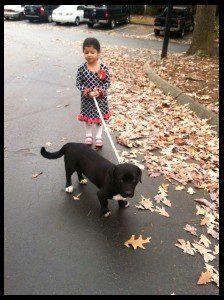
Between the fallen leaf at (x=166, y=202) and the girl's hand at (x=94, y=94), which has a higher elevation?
the girl's hand at (x=94, y=94)

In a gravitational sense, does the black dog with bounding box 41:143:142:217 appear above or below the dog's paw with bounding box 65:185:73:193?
above

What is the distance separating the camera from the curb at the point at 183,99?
24.0 feet

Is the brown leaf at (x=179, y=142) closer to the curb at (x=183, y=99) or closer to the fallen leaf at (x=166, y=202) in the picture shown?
the curb at (x=183, y=99)

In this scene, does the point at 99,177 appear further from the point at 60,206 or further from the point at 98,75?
the point at 98,75

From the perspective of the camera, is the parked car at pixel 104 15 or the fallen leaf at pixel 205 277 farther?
the parked car at pixel 104 15

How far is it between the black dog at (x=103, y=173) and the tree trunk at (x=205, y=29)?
946 centimetres

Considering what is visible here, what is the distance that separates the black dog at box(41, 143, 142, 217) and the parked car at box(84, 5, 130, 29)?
21.7 meters

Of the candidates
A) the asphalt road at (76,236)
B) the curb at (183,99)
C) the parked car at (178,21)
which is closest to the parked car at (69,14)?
the parked car at (178,21)

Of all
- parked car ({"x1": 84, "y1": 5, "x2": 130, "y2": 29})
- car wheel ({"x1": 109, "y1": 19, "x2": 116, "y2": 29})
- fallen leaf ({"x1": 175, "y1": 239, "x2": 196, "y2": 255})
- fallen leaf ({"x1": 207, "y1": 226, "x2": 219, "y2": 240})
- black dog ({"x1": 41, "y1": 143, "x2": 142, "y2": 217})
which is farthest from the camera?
car wheel ({"x1": 109, "y1": 19, "x2": 116, "y2": 29})

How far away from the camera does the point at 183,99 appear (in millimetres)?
8609

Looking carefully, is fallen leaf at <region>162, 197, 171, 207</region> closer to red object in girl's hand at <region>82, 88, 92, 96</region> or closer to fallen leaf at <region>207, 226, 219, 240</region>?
fallen leaf at <region>207, 226, 219, 240</region>

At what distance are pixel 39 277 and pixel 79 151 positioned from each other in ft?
5.33

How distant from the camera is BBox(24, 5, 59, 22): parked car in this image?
27109 mm

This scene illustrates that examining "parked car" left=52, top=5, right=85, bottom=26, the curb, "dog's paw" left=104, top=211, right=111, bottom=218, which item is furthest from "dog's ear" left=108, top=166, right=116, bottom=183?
"parked car" left=52, top=5, right=85, bottom=26
